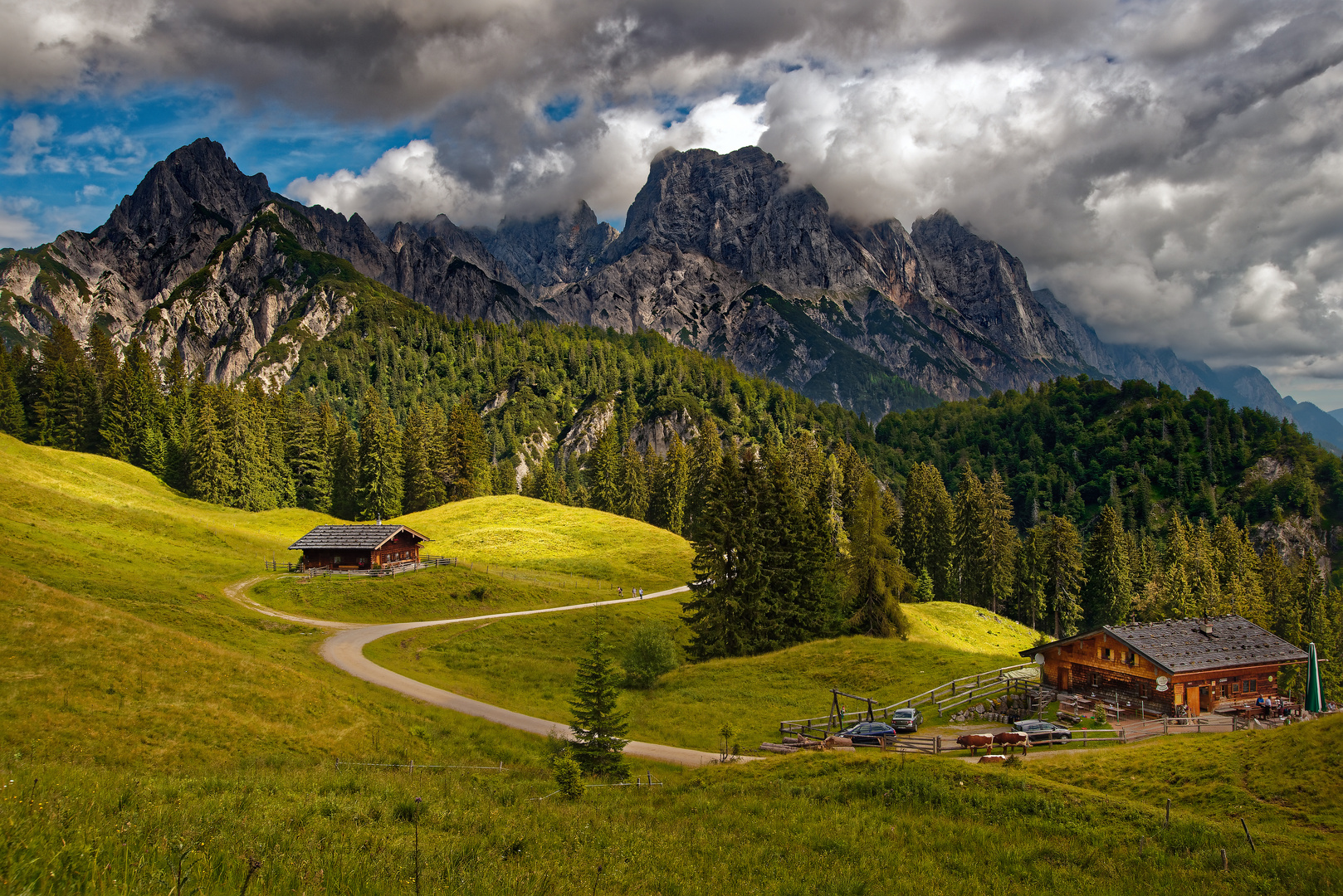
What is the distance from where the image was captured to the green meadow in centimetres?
941

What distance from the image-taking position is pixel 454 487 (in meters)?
122

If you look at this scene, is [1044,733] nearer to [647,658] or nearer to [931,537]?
[647,658]

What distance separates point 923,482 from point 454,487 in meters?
84.4

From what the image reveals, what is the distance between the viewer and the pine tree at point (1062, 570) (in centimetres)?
9338

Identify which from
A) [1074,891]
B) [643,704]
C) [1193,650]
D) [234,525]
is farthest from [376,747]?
[234,525]

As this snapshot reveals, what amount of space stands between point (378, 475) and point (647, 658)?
81.1m

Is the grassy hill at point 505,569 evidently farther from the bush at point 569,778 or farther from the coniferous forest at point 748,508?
the bush at point 569,778

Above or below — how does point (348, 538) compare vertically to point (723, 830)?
above

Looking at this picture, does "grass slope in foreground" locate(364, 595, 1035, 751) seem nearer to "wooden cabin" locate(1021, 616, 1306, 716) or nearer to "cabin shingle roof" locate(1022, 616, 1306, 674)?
"wooden cabin" locate(1021, 616, 1306, 716)

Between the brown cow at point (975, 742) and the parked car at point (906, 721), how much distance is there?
4.08 m

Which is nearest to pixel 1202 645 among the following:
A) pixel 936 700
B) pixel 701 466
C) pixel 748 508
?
pixel 936 700

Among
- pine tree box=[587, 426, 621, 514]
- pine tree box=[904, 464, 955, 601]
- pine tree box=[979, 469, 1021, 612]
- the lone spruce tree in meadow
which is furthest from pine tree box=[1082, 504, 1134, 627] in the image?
the lone spruce tree in meadow

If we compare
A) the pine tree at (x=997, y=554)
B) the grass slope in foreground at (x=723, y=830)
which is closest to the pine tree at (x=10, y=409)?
the grass slope in foreground at (x=723, y=830)

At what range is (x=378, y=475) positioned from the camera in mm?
113438
